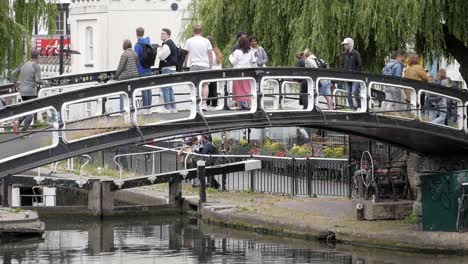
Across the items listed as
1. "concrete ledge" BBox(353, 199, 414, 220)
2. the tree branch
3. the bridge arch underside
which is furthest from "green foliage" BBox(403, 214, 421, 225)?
the tree branch

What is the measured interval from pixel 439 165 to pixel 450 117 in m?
1.09

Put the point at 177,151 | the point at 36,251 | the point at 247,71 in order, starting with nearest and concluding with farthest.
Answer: the point at 247,71 < the point at 36,251 < the point at 177,151

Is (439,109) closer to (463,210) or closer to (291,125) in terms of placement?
(463,210)

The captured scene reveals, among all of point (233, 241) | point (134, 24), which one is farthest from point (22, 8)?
point (134, 24)

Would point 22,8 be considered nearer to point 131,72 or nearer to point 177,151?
point 131,72

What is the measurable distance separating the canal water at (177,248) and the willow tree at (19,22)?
4.42 meters

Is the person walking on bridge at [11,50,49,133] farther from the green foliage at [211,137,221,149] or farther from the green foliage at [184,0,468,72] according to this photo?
the green foliage at [211,137,221,149]

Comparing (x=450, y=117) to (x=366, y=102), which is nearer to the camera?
(x=366, y=102)

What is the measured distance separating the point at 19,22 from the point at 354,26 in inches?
322

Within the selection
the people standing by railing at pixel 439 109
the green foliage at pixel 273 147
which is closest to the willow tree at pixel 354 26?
the people standing by railing at pixel 439 109

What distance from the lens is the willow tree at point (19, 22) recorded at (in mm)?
30438

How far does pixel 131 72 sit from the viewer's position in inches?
1119

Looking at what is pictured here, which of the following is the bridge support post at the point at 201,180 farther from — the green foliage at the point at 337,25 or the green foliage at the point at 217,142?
the green foliage at the point at 217,142

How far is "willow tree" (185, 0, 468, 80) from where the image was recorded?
1337 inches
